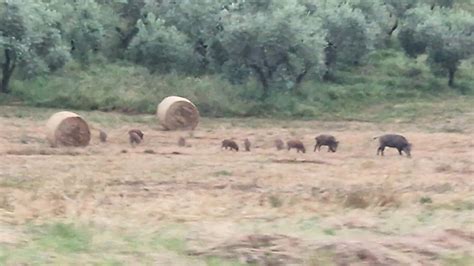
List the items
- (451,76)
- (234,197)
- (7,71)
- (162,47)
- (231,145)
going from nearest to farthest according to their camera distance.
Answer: (234,197), (231,145), (7,71), (162,47), (451,76)

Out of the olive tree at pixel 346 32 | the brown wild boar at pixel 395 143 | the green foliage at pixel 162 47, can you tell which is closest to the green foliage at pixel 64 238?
the brown wild boar at pixel 395 143

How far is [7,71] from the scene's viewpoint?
35.0 meters

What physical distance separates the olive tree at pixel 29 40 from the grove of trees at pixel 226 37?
0.12 ft

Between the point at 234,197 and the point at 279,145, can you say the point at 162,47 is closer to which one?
the point at 279,145

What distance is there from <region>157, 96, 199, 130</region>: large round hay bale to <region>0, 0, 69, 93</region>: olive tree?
22.4ft

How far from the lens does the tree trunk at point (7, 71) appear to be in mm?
→ 34094

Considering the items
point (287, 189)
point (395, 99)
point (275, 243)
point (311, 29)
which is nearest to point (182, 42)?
point (311, 29)

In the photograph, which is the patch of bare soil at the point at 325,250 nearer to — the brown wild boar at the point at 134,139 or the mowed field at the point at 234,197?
the mowed field at the point at 234,197

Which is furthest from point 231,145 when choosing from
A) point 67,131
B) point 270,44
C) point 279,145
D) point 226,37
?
point 226,37

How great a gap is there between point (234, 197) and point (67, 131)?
10102 millimetres

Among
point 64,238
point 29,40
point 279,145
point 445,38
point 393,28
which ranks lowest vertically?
point 64,238

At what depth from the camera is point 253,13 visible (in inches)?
1430

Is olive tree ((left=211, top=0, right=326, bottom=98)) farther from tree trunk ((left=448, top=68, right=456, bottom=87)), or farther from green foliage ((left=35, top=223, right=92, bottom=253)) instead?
green foliage ((left=35, top=223, right=92, bottom=253))

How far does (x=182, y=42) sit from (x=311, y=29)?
5.68m
